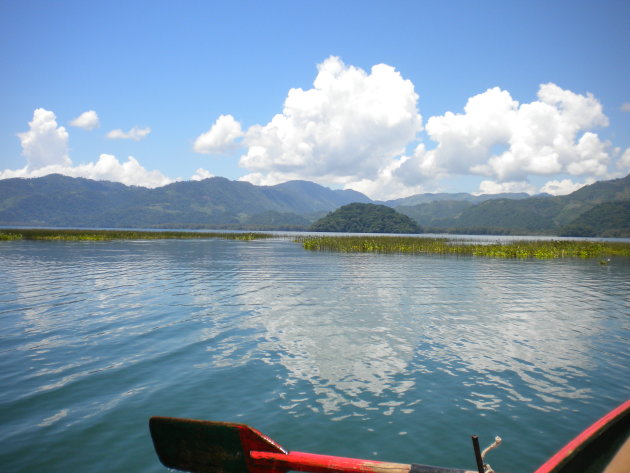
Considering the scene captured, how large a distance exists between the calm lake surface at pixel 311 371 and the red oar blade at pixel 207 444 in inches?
87.2

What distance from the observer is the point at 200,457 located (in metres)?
6.06

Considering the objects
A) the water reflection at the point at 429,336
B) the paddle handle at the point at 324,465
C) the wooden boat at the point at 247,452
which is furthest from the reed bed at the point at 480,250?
the paddle handle at the point at 324,465

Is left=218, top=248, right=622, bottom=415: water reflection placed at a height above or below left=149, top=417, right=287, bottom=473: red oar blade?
below

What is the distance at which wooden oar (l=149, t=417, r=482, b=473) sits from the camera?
5524 mm

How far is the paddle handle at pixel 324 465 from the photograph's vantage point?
4.89 metres

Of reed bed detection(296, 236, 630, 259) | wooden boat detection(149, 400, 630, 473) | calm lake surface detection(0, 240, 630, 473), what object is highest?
reed bed detection(296, 236, 630, 259)

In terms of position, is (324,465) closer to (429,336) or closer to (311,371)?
(311,371)

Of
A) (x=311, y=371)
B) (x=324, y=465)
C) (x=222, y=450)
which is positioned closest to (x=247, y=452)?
(x=222, y=450)

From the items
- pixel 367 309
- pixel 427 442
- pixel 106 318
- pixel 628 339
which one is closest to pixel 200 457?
pixel 427 442

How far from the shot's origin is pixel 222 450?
5867mm

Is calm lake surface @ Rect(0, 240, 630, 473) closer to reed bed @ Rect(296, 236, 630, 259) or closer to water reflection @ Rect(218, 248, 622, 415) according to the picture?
water reflection @ Rect(218, 248, 622, 415)

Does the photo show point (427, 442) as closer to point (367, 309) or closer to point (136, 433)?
point (136, 433)

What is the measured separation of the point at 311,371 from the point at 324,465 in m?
→ 7.57

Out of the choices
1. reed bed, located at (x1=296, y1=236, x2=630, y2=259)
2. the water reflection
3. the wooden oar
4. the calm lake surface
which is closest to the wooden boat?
the wooden oar
